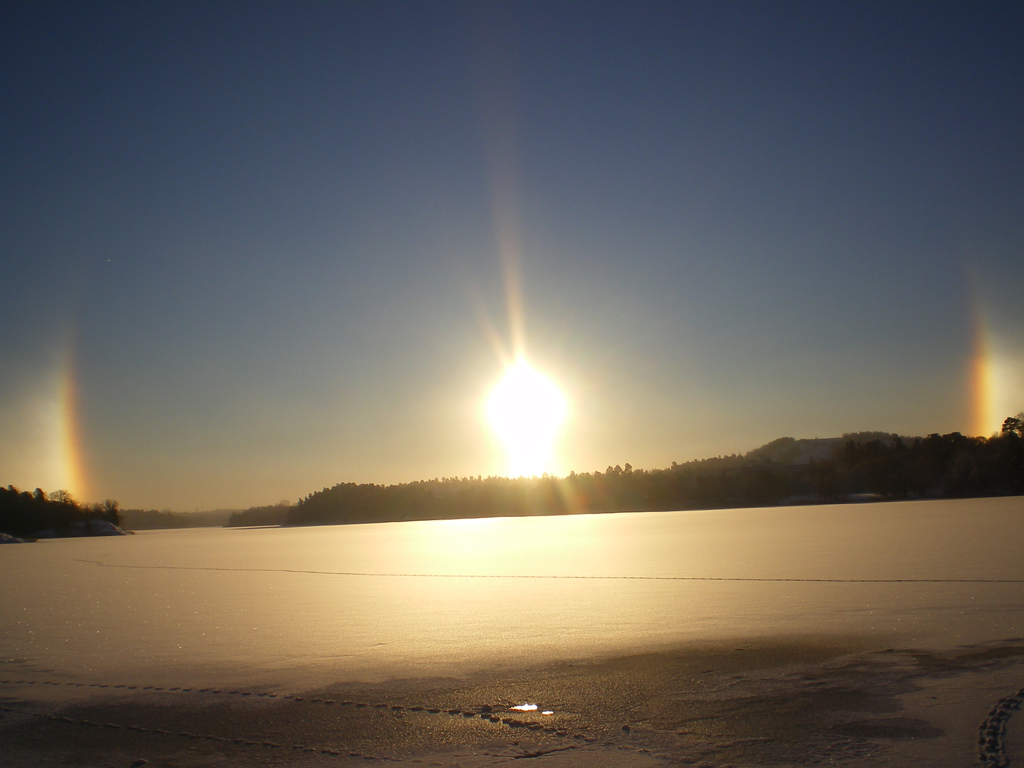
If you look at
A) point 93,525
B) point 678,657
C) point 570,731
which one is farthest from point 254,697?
point 93,525

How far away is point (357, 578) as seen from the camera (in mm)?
21656

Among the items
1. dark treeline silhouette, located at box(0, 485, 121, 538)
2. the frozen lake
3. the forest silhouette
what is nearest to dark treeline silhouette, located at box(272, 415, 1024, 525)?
the forest silhouette

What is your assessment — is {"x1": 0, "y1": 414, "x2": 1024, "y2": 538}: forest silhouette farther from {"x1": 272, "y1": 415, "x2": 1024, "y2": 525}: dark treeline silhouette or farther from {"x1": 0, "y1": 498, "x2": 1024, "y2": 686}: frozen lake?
{"x1": 0, "y1": 498, "x2": 1024, "y2": 686}: frozen lake

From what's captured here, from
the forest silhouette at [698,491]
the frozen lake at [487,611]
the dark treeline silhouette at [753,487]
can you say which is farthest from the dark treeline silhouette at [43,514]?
the frozen lake at [487,611]

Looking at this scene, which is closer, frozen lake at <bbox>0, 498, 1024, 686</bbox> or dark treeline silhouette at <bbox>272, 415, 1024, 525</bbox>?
frozen lake at <bbox>0, 498, 1024, 686</bbox>

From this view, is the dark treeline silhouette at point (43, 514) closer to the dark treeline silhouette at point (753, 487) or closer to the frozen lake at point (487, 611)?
the dark treeline silhouette at point (753, 487)

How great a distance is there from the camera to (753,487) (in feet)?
504

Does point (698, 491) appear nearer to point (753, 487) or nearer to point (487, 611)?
point (753, 487)

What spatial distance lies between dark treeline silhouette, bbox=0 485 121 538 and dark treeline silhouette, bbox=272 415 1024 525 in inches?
2359

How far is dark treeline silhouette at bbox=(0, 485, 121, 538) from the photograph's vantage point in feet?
407

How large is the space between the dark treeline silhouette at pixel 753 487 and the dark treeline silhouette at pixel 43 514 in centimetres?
5991

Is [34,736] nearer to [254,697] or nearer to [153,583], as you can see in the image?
[254,697]

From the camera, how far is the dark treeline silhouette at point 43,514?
407 ft

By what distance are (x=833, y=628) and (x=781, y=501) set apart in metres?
152
